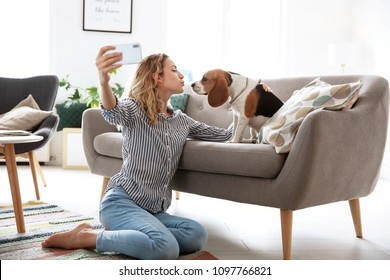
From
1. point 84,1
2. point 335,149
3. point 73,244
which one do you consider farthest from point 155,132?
point 84,1

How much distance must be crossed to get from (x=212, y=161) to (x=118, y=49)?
2.01 feet

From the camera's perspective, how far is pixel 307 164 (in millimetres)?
1838

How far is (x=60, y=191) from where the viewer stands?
3516 millimetres

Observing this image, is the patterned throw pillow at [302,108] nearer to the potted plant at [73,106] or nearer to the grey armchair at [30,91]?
the grey armchair at [30,91]

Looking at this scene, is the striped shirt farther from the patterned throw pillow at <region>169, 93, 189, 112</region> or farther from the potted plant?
the potted plant

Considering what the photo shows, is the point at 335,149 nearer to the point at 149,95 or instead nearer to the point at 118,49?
the point at 149,95

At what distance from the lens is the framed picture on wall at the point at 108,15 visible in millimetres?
5402

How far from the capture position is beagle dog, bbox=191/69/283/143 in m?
2.26

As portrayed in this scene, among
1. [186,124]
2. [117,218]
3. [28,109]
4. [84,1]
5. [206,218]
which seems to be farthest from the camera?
[84,1]

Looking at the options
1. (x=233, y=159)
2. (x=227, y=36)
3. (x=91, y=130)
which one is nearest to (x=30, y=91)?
(x=91, y=130)

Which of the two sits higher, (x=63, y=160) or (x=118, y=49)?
(x=118, y=49)

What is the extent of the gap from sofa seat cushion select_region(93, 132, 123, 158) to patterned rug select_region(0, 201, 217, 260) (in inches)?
14.4

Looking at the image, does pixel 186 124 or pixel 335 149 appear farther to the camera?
pixel 186 124

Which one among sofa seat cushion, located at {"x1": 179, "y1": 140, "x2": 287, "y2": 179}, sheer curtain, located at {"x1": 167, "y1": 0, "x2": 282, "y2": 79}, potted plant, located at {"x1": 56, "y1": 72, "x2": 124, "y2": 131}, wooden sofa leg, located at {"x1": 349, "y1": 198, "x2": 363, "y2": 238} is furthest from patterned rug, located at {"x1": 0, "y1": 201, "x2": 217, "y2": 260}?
sheer curtain, located at {"x1": 167, "y1": 0, "x2": 282, "y2": 79}
